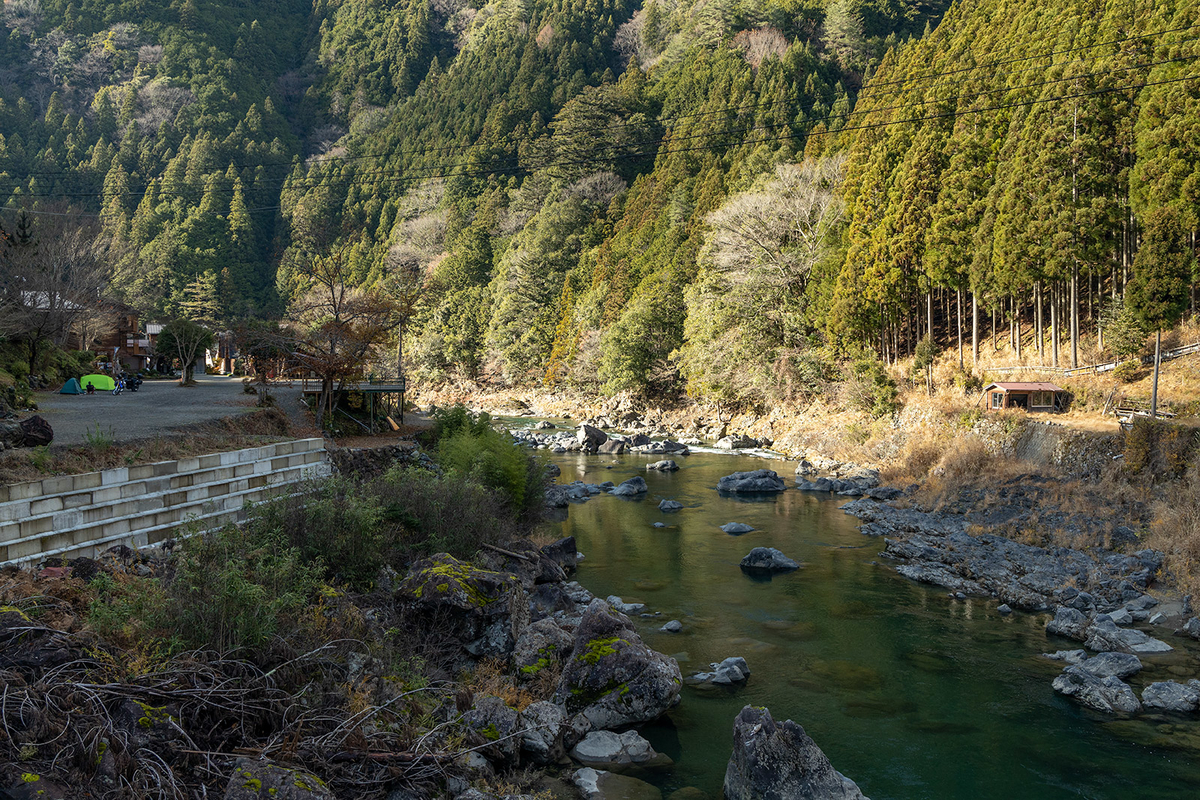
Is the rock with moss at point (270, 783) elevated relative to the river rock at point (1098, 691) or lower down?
elevated

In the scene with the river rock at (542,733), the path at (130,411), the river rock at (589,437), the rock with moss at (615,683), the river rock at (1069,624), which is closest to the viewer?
the river rock at (542,733)

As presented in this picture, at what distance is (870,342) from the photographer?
1292 inches

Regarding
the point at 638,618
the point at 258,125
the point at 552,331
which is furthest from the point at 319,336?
the point at 258,125

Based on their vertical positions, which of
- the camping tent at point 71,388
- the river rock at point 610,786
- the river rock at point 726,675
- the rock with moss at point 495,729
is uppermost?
the camping tent at point 71,388

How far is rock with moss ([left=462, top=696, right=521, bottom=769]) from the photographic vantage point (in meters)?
7.43

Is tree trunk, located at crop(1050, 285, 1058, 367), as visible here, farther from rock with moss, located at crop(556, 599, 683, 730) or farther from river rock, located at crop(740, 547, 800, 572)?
rock with moss, located at crop(556, 599, 683, 730)

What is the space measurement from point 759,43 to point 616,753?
2912 inches

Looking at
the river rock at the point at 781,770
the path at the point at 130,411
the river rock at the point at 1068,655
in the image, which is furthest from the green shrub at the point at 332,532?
the river rock at the point at 1068,655

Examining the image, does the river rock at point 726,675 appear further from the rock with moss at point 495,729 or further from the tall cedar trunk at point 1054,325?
the tall cedar trunk at point 1054,325

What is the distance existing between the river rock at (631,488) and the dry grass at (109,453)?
12.3m

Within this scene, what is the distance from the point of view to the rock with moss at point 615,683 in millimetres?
8891

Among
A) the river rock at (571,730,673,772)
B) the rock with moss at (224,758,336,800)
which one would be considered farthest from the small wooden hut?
the rock with moss at (224,758,336,800)

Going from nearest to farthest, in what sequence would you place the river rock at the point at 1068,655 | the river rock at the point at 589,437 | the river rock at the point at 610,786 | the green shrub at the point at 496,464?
1. the river rock at the point at 610,786
2. the river rock at the point at 1068,655
3. the green shrub at the point at 496,464
4. the river rock at the point at 589,437

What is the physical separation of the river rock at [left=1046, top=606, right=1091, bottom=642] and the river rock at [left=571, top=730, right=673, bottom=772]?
744cm
